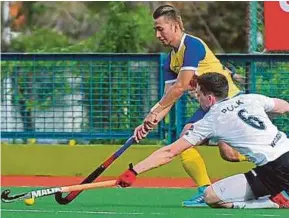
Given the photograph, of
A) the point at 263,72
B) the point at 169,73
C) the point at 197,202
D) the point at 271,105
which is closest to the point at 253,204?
the point at 197,202

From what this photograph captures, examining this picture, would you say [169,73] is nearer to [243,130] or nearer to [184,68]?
[184,68]

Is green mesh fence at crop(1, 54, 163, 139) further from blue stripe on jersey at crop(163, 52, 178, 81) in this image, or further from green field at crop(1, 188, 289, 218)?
blue stripe on jersey at crop(163, 52, 178, 81)

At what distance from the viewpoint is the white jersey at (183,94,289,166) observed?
1035 centimetres

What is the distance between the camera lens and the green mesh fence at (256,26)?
649 inches

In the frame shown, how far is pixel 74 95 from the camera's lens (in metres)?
16.0

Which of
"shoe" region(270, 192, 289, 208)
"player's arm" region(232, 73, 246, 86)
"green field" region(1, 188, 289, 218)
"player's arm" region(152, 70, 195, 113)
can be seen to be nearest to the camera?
"green field" region(1, 188, 289, 218)

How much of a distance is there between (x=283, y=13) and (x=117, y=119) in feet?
8.41

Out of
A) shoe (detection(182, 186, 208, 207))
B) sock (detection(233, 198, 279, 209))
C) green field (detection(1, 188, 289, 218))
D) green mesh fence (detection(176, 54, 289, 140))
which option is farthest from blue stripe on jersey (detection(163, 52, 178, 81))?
→ green mesh fence (detection(176, 54, 289, 140))

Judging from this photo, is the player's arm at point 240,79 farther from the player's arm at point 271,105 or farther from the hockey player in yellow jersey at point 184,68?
the player's arm at point 271,105

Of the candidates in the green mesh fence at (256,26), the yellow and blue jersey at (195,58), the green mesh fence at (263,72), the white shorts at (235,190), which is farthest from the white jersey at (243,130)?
the green mesh fence at (256,26)

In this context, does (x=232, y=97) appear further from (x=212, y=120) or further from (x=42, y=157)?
(x=42, y=157)

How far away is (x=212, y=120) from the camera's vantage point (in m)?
10.4

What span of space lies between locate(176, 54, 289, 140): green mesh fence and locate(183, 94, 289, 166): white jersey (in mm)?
5002

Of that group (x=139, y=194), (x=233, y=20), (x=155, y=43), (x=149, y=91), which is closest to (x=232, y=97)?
(x=139, y=194)
